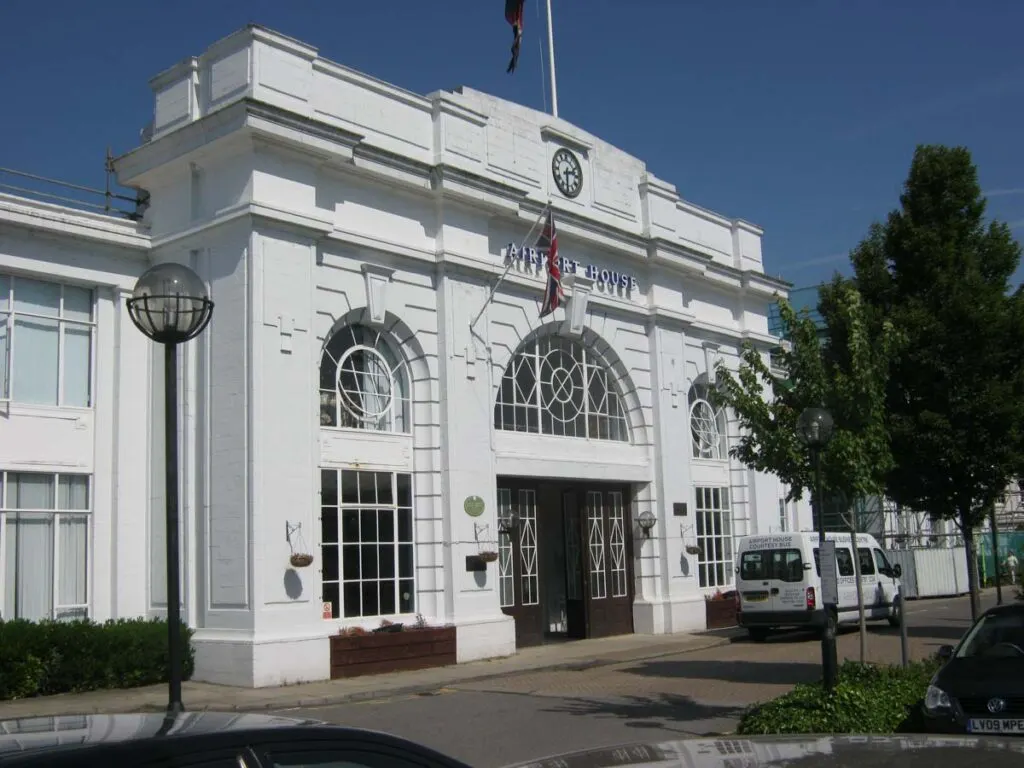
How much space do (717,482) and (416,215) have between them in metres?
11.3

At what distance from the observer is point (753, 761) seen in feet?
10.5

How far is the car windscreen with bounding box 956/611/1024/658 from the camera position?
1067 cm

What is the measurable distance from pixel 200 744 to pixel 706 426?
2592cm

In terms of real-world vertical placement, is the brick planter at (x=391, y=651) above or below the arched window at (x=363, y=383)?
below

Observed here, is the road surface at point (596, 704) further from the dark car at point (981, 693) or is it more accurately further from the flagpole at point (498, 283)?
the flagpole at point (498, 283)

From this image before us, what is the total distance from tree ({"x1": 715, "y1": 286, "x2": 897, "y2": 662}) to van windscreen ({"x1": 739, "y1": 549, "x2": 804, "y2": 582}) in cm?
788

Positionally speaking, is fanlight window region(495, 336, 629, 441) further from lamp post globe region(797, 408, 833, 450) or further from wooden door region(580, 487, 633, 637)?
lamp post globe region(797, 408, 833, 450)

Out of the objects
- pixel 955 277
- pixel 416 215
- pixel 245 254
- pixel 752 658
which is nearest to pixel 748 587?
pixel 752 658

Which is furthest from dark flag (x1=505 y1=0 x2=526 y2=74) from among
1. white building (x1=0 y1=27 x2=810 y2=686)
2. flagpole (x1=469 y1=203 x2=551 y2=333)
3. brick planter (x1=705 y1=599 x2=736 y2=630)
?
brick planter (x1=705 y1=599 x2=736 y2=630)

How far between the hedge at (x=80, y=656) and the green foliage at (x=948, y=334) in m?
11.9

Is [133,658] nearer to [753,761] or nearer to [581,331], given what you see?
[581,331]

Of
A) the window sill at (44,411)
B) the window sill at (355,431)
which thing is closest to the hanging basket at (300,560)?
the window sill at (355,431)

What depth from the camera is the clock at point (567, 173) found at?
2419 cm

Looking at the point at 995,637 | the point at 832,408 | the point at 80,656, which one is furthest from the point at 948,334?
the point at 80,656
